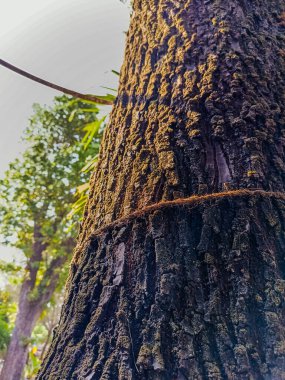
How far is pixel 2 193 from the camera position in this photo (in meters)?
10.0

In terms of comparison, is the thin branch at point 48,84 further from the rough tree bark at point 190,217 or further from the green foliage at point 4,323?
the green foliage at point 4,323

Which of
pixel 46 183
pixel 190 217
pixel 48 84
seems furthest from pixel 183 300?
pixel 46 183

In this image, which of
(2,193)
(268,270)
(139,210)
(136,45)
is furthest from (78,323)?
(2,193)

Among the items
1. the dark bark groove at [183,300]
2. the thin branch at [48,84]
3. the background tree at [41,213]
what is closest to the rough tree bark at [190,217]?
the dark bark groove at [183,300]

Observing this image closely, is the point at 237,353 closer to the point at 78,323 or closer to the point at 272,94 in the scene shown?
the point at 78,323

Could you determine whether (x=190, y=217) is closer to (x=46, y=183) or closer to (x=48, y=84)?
(x=48, y=84)

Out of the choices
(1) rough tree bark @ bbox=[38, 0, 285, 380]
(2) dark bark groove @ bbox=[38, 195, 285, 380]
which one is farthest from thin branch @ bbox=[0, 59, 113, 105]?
(2) dark bark groove @ bbox=[38, 195, 285, 380]

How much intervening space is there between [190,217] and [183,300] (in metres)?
0.21

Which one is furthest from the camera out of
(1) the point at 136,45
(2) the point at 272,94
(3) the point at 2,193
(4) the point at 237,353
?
(3) the point at 2,193

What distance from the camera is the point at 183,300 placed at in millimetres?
830

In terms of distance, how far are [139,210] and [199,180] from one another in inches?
7.0

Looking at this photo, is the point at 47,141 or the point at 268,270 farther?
the point at 47,141

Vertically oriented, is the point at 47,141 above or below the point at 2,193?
above

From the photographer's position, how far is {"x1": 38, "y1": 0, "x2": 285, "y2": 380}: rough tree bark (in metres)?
0.79
